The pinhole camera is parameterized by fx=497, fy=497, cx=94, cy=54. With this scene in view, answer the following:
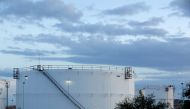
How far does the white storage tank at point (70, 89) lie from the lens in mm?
74500

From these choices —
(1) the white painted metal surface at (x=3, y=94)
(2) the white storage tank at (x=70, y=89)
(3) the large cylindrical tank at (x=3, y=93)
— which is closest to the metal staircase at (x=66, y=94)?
(2) the white storage tank at (x=70, y=89)

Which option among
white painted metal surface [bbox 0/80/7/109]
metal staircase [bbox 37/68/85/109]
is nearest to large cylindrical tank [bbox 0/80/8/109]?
white painted metal surface [bbox 0/80/7/109]

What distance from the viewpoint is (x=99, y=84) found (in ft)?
247

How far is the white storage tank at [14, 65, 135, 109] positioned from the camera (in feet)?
244

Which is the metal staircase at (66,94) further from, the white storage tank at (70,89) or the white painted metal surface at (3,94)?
the white painted metal surface at (3,94)

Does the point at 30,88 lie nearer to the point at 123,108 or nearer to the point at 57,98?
A: the point at 57,98

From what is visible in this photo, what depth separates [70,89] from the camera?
74.7m

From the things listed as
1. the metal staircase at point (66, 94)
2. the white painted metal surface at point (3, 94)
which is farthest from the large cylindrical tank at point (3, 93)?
the metal staircase at point (66, 94)

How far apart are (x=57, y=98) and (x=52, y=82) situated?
8.31 feet

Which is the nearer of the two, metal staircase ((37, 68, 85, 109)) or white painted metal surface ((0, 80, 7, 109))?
metal staircase ((37, 68, 85, 109))

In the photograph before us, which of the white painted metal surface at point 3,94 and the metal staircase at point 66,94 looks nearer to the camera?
the metal staircase at point 66,94

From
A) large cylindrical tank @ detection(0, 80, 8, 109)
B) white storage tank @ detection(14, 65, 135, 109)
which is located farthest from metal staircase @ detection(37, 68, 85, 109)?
large cylindrical tank @ detection(0, 80, 8, 109)

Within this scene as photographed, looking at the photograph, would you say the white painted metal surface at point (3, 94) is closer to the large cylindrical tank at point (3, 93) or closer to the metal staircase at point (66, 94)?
the large cylindrical tank at point (3, 93)

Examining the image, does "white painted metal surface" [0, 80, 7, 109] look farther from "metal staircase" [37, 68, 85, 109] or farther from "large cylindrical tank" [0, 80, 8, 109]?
"metal staircase" [37, 68, 85, 109]
